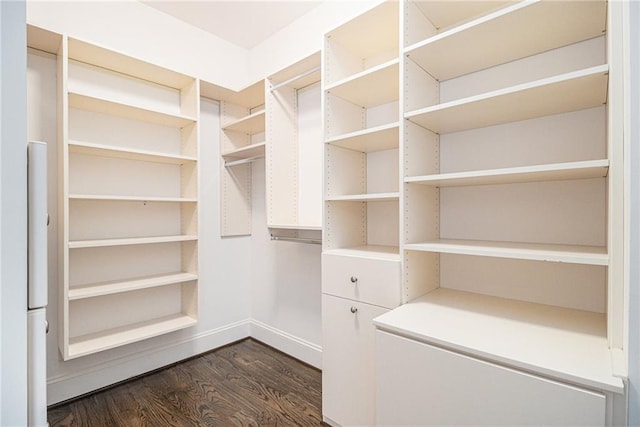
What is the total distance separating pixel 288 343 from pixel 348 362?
1098mm

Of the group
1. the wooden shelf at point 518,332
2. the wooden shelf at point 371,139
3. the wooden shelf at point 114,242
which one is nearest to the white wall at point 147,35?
the wooden shelf at point 114,242

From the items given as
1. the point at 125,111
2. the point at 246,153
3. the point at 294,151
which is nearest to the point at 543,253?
the point at 294,151

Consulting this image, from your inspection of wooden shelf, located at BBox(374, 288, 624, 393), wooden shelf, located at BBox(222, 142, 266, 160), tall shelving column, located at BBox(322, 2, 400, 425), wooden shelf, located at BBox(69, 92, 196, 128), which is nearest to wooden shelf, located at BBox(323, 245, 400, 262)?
tall shelving column, located at BBox(322, 2, 400, 425)

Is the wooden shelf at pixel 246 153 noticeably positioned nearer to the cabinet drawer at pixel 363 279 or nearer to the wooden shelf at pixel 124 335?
the cabinet drawer at pixel 363 279

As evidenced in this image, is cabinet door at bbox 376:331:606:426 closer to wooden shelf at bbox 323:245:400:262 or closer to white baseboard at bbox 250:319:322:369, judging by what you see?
wooden shelf at bbox 323:245:400:262

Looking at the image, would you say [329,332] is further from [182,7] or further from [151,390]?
[182,7]

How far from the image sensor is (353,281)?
163 cm

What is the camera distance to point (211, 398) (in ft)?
6.72

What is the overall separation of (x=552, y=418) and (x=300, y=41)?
107 inches

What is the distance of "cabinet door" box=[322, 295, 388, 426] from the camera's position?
1.57 meters

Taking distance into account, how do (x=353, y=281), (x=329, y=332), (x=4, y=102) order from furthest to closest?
(x=329, y=332)
(x=353, y=281)
(x=4, y=102)

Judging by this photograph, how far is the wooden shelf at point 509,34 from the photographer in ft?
3.81

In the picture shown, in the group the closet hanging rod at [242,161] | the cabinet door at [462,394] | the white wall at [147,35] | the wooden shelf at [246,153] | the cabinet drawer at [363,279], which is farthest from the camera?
the closet hanging rod at [242,161]

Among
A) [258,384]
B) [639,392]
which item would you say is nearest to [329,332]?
[258,384]
